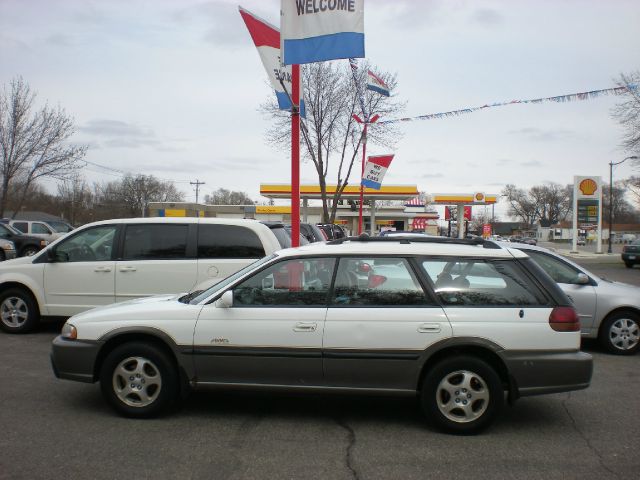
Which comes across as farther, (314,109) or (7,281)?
(314,109)

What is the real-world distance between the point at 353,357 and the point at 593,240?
97.0 m

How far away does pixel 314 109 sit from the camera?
2659cm

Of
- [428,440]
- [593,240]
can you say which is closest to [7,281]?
[428,440]

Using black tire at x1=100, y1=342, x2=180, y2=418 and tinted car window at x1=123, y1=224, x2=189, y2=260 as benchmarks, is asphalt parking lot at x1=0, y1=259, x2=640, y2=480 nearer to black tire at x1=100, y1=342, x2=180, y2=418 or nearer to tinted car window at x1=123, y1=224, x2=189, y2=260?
black tire at x1=100, y1=342, x2=180, y2=418

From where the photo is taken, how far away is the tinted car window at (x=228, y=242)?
767 centimetres

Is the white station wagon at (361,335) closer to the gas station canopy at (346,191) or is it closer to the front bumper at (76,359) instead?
the front bumper at (76,359)

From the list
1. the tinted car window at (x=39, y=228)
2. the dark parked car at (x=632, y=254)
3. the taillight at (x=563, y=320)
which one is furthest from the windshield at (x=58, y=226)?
the dark parked car at (x=632, y=254)

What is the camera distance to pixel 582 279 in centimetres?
776

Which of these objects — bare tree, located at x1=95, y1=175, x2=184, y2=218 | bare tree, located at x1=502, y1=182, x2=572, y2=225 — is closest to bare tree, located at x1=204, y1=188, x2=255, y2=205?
bare tree, located at x1=95, y1=175, x2=184, y2=218

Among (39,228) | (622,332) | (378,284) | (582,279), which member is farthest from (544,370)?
(39,228)

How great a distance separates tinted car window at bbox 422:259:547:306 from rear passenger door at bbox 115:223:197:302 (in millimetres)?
4073

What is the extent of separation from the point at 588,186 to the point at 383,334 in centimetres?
3728

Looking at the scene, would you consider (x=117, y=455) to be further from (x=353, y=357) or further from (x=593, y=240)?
(x=593, y=240)

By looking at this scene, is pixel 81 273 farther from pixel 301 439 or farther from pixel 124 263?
pixel 301 439
